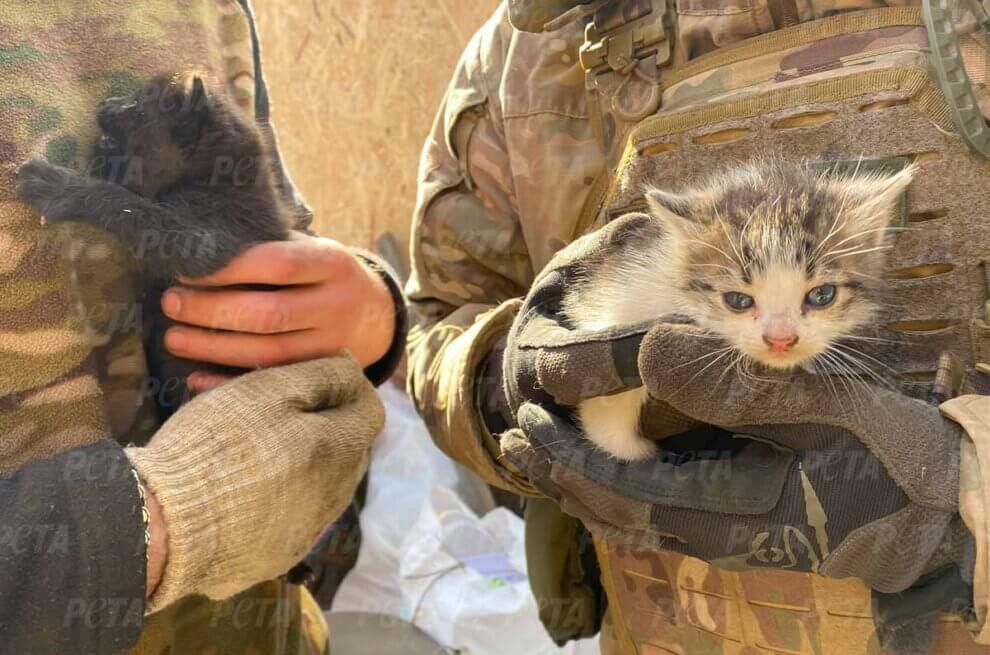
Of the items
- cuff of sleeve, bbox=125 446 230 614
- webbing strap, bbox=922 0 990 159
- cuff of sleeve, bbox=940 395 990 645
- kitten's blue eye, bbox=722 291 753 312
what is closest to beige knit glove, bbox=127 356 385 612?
cuff of sleeve, bbox=125 446 230 614

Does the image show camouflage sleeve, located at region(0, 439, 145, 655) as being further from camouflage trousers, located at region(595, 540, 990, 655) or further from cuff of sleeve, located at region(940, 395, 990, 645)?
cuff of sleeve, located at region(940, 395, 990, 645)

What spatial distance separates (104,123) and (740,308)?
1256 millimetres

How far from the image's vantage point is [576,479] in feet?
4.58

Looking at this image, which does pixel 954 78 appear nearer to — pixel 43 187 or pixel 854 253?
pixel 854 253

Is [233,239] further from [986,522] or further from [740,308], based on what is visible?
[986,522]

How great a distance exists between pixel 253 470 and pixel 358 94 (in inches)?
151

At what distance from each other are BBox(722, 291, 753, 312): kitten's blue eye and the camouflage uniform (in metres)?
0.25

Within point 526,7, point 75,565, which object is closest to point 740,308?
point 526,7

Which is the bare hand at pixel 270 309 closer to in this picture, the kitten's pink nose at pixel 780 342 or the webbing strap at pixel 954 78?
the kitten's pink nose at pixel 780 342

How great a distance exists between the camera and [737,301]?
1476mm

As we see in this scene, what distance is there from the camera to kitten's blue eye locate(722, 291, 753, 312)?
1.46 m

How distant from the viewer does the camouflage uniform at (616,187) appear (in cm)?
133

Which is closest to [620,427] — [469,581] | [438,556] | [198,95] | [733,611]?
[733,611]

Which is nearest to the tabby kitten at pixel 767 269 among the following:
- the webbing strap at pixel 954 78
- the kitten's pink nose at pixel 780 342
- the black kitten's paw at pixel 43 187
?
the kitten's pink nose at pixel 780 342
